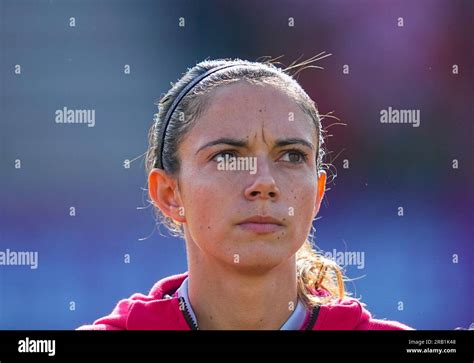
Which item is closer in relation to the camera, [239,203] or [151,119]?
[239,203]

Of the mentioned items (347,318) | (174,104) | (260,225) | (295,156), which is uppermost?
(174,104)

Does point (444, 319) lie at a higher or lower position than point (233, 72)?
lower

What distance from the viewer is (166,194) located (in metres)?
1.56

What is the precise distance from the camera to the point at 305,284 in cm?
161

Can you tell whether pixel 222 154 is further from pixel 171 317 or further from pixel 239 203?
pixel 171 317

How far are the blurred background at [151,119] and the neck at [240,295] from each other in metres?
0.20

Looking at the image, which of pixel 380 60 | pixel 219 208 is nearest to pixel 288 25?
pixel 380 60

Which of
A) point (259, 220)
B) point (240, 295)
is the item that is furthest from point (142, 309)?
point (259, 220)

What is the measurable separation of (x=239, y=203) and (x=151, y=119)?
15.3 inches

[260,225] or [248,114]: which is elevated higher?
[248,114]

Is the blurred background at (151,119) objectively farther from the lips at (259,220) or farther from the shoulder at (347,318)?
the lips at (259,220)

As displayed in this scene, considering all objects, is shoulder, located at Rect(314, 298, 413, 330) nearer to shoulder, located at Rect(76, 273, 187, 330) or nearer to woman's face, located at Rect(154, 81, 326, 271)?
woman's face, located at Rect(154, 81, 326, 271)
